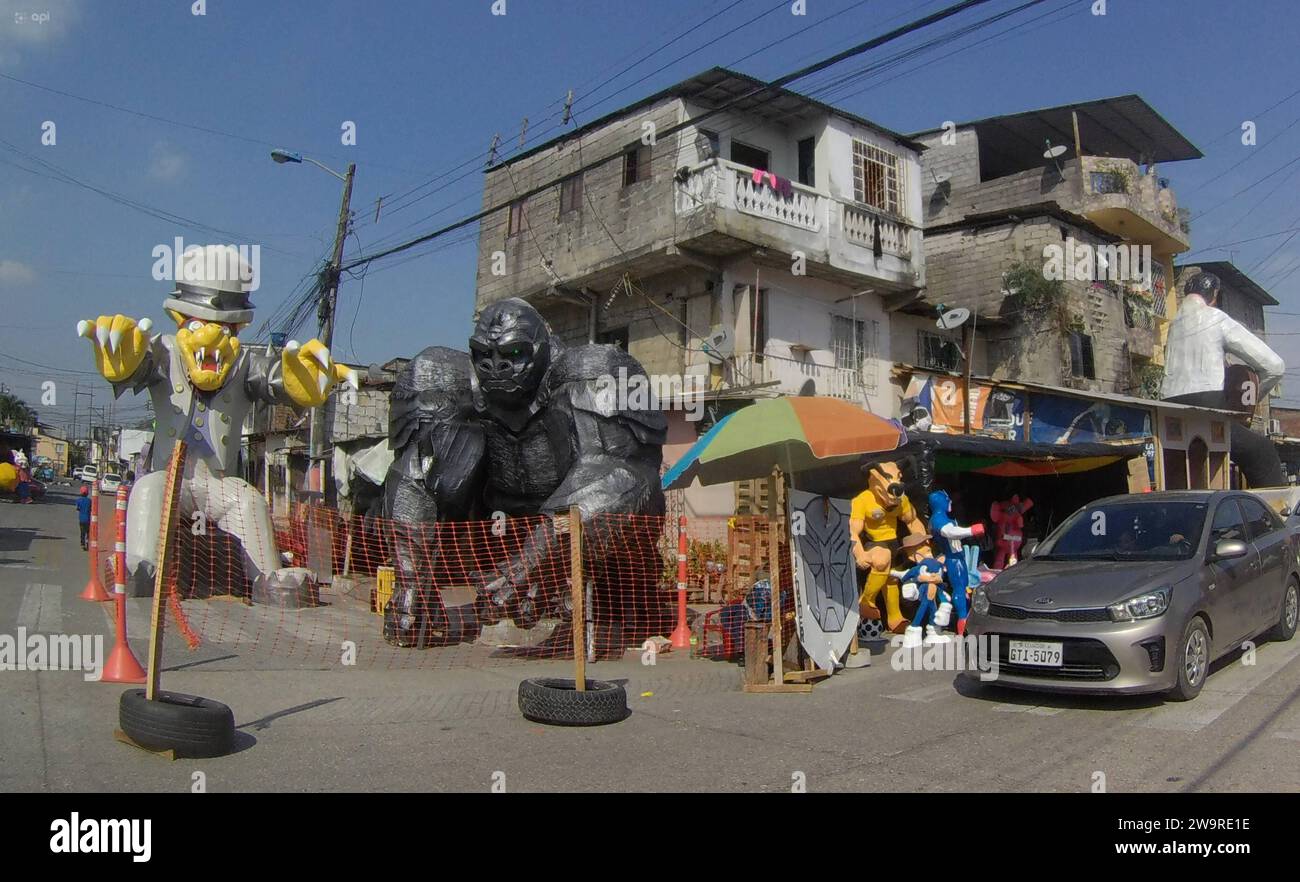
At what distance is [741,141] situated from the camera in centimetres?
1773

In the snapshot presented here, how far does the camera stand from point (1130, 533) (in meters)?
7.13

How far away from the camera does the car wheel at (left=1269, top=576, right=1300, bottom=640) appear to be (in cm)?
816

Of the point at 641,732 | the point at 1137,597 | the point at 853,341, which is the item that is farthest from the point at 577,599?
the point at 853,341

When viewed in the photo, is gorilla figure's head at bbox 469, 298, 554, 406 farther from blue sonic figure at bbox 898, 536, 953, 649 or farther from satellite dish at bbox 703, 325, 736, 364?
satellite dish at bbox 703, 325, 736, 364

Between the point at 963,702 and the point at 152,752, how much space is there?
200 inches

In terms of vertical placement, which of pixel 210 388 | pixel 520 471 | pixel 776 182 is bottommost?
pixel 520 471

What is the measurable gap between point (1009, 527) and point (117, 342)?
11.2 metres

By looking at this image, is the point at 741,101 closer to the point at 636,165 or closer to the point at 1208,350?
the point at 636,165

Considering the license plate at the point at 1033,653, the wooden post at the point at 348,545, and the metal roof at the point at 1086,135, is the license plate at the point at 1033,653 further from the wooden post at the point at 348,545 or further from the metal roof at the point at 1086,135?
the metal roof at the point at 1086,135

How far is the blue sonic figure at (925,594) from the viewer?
29.1ft
